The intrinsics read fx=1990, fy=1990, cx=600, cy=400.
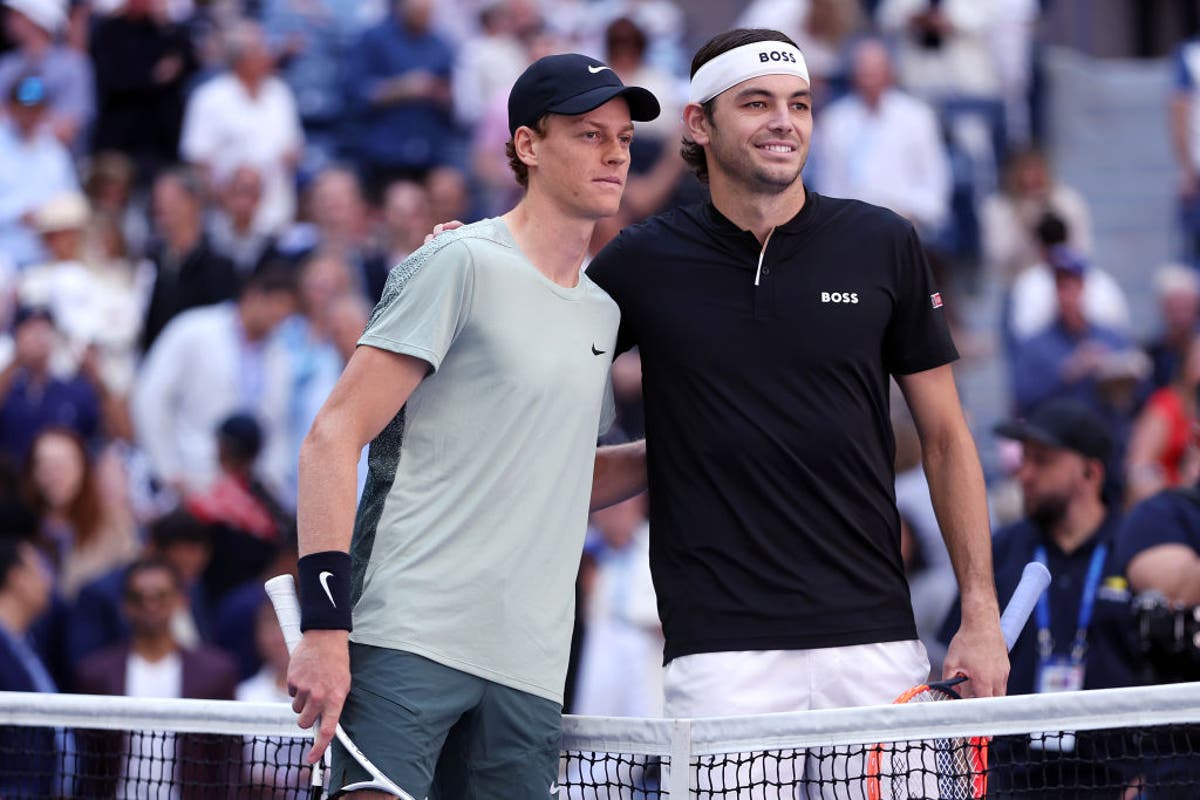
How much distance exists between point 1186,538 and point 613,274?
8.88ft

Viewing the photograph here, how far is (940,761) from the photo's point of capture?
4.72m

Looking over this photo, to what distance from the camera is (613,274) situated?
496 centimetres

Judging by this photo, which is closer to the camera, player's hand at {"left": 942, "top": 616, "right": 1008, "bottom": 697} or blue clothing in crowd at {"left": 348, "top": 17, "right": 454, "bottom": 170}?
player's hand at {"left": 942, "top": 616, "right": 1008, "bottom": 697}

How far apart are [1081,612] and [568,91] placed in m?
3.55

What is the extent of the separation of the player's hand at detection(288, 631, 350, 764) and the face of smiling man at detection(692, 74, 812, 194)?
1.56 meters

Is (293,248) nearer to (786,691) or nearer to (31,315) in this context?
(31,315)

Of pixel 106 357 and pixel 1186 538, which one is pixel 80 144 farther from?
pixel 1186 538

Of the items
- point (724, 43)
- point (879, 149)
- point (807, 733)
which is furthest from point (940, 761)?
point (879, 149)

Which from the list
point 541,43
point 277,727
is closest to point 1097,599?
point 277,727

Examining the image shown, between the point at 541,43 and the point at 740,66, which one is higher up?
the point at 541,43

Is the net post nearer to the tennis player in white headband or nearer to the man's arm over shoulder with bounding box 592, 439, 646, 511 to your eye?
the tennis player in white headband

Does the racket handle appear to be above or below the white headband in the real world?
below

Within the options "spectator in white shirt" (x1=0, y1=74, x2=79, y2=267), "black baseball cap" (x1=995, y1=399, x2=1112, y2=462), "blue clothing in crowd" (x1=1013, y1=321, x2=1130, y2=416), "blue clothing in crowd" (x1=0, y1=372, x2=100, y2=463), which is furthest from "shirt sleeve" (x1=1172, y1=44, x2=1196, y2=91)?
"blue clothing in crowd" (x1=0, y1=372, x2=100, y2=463)

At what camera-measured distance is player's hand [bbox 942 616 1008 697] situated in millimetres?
4719
